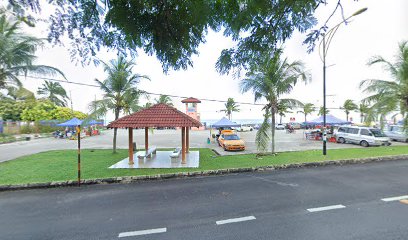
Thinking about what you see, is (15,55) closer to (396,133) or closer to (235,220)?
(235,220)

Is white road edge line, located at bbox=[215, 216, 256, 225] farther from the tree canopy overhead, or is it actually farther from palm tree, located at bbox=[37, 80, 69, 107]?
palm tree, located at bbox=[37, 80, 69, 107]

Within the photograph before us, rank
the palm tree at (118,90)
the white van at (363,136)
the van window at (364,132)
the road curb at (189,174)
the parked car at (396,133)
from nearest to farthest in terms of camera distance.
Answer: the road curb at (189,174), the palm tree at (118,90), the white van at (363,136), the van window at (364,132), the parked car at (396,133)

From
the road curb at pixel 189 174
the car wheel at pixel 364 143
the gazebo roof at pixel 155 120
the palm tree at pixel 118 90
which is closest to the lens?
the road curb at pixel 189 174

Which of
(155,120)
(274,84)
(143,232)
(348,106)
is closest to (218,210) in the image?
(143,232)

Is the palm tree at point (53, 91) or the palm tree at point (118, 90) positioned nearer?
the palm tree at point (118, 90)

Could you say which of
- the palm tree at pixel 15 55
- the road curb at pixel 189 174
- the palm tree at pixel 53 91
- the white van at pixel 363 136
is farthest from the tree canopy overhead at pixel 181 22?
the palm tree at pixel 53 91

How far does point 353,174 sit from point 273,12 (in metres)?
8.04

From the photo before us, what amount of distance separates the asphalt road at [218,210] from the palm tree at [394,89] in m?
7.65

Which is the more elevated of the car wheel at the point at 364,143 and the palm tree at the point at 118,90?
the palm tree at the point at 118,90

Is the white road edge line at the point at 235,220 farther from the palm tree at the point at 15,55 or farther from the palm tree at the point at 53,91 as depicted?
the palm tree at the point at 53,91

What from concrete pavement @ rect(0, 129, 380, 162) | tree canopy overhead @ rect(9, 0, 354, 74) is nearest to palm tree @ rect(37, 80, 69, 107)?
concrete pavement @ rect(0, 129, 380, 162)

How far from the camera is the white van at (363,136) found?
16969 mm

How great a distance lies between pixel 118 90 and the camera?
44.5ft

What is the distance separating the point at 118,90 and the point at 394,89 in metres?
17.8
